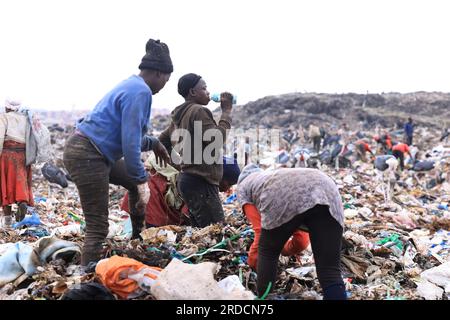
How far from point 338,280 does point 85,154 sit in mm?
1840

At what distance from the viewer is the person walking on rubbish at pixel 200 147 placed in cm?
463

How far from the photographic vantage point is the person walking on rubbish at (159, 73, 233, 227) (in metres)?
4.63

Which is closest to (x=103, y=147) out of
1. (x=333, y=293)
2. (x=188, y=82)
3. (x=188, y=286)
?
(x=188, y=286)

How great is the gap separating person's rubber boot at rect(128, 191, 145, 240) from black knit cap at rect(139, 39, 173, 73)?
3.34 ft

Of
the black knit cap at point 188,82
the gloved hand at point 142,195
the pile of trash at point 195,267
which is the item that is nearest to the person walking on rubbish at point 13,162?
the pile of trash at point 195,267

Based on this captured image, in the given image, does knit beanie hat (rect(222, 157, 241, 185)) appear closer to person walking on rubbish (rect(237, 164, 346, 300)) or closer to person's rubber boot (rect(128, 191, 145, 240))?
person's rubber boot (rect(128, 191, 145, 240))

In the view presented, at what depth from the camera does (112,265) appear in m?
2.99

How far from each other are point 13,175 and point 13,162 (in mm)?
156

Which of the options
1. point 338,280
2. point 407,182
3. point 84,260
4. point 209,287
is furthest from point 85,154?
point 407,182

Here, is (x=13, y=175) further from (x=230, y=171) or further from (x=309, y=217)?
(x=309, y=217)

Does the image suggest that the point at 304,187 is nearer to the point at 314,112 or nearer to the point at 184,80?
the point at 184,80

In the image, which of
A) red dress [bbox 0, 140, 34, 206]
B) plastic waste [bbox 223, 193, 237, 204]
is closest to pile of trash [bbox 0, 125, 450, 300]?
red dress [bbox 0, 140, 34, 206]

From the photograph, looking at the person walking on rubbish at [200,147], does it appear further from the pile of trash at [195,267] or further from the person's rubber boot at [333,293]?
the person's rubber boot at [333,293]
